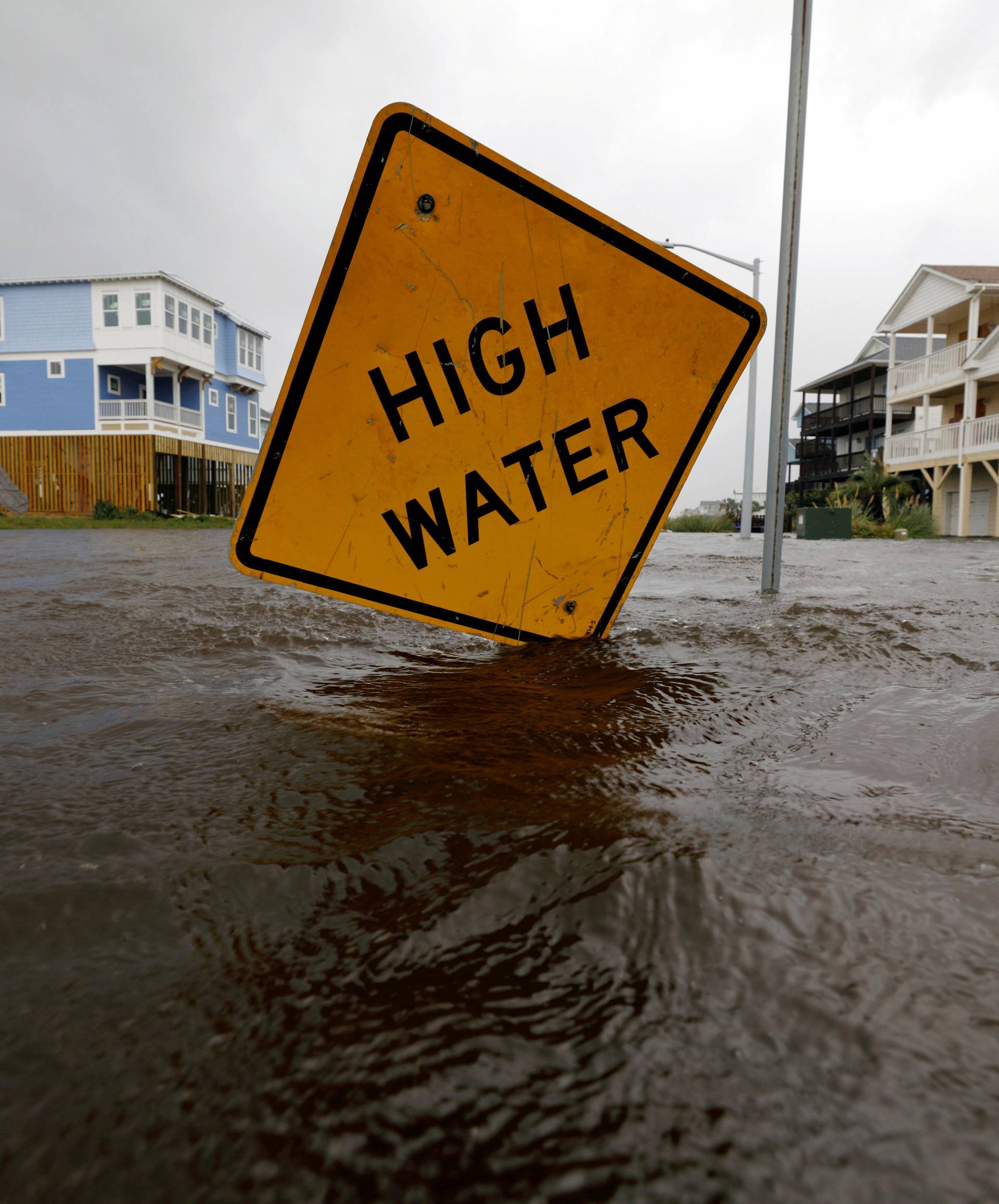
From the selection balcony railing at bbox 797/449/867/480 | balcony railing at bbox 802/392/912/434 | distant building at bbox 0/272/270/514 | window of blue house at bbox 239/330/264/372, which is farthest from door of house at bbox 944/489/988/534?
window of blue house at bbox 239/330/264/372

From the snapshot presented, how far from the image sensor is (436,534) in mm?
2549

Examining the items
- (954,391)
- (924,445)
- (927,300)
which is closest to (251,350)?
(927,300)

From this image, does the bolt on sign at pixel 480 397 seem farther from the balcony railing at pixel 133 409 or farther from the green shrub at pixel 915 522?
the balcony railing at pixel 133 409

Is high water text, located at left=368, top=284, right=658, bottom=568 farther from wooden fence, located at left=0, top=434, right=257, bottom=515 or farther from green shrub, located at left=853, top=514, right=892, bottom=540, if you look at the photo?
wooden fence, located at left=0, top=434, right=257, bottom=515

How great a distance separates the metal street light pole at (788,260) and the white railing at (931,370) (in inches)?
962

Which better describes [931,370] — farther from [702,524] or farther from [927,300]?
[702,524]

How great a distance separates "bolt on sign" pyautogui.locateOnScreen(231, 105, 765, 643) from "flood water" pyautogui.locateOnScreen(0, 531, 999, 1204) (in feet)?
2.11

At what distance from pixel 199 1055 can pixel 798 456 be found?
56.1 meters

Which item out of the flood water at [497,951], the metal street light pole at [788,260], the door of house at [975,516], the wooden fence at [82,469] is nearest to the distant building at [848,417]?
the door of house at [975,516]

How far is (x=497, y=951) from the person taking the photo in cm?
91

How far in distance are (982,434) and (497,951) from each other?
92.7 ft

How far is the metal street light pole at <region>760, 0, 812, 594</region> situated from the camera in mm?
5035

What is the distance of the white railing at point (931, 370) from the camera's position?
25.4 m

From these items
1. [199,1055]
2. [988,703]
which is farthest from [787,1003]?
[988,703]
